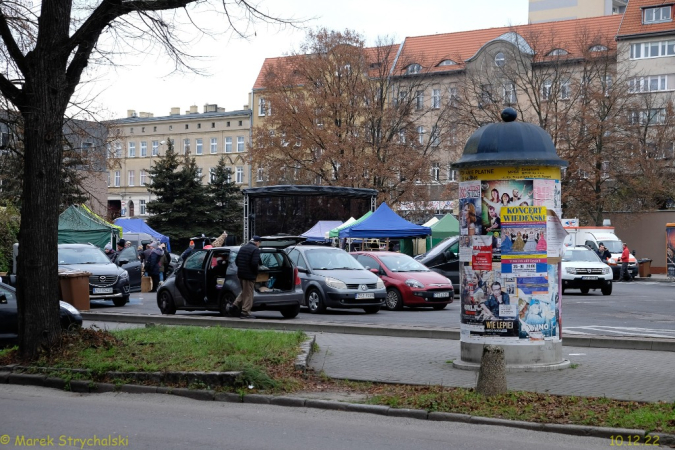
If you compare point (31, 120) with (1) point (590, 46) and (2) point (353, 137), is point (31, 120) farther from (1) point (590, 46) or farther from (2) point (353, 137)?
(1) point (590, 46)

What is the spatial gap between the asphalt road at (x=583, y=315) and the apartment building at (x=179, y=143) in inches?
2832

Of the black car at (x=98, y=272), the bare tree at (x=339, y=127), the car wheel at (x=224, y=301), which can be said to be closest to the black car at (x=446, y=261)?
the black car at (x=98, y=272)

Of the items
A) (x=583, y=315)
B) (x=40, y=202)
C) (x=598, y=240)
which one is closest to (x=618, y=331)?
(x=583, y=315)

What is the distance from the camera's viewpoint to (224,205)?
78500mm

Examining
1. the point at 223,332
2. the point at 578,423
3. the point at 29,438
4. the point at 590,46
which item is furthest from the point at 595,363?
the point at 590,46

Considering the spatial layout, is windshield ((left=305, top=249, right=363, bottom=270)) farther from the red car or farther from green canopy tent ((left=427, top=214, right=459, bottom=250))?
green canopy tent ((left=427, top=214, right=459, bottom=250))

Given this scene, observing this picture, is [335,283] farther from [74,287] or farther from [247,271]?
[74,287]

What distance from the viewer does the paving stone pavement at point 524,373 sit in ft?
34.6

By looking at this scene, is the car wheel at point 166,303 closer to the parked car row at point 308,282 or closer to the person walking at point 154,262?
the parked car row at point 308,282

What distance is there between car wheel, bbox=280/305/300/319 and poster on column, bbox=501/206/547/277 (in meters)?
9.80

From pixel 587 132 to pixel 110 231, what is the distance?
3083 cm

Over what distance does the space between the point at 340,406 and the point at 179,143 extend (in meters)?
96.2

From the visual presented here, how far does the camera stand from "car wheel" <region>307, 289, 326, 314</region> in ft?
75.3

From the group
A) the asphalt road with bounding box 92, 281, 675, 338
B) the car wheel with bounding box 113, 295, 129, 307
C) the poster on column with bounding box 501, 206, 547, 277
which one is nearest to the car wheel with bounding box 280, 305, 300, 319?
the asphalt road with bounding box 92, 281, 675, 338
